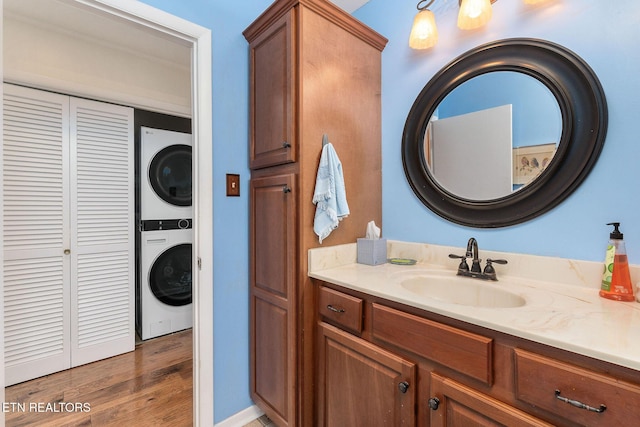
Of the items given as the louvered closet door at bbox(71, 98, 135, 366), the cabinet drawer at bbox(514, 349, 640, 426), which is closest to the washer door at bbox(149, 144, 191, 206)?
the louvered closet door at bbox(71, 98, 135, 366)

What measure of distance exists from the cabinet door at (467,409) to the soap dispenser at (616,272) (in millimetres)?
541

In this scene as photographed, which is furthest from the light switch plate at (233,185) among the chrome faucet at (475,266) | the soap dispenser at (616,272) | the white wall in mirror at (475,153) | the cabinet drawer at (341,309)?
the soap dispenser at (616,272)

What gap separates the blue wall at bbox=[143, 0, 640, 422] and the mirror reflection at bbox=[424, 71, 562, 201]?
16 centimetres

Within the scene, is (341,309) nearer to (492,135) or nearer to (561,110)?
(492,135)

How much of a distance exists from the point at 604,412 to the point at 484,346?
0.24 metres

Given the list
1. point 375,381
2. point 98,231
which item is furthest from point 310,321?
point 98,231

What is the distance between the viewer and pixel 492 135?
128 centimetres

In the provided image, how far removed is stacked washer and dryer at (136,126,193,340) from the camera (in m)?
2.42

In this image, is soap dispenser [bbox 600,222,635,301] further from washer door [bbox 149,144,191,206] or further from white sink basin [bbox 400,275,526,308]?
washer door [bbox 149,144,191,206]

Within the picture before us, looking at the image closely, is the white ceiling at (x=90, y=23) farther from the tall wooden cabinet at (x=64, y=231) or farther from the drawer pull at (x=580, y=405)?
the drawer pull at (x=580, y=405)

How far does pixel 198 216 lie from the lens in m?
1.42

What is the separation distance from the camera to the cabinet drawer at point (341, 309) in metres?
1.09

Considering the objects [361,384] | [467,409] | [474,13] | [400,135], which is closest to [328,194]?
[400,135]

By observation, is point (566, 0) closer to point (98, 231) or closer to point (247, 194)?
point (247, 194)
